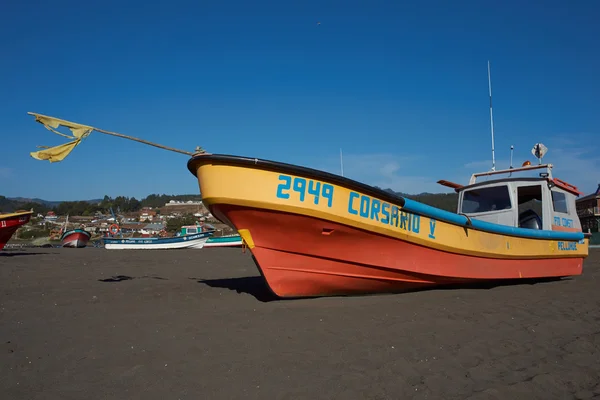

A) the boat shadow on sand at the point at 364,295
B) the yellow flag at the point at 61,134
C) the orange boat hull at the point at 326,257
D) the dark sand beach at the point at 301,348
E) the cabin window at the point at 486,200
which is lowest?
the dark sand beach at the point at 301,348

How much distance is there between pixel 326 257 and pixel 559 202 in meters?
6.11

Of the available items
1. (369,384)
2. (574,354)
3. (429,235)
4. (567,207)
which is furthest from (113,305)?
(567,207)

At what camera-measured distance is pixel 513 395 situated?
2.63 metres

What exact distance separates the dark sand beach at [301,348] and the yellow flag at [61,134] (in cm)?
196

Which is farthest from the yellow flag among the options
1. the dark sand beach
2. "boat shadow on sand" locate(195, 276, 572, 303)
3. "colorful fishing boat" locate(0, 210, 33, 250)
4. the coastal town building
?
the coastal town building

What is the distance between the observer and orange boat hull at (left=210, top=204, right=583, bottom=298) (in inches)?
206

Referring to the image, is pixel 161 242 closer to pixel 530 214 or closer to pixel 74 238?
pixel 74 238

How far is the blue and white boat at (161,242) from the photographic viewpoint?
28.2 metres

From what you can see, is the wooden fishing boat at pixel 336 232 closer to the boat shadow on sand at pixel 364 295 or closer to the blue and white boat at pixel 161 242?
the boat shadow on sand at pixel 364 295

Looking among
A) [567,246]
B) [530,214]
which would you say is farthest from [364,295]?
[567,246]

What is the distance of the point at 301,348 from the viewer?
351cm

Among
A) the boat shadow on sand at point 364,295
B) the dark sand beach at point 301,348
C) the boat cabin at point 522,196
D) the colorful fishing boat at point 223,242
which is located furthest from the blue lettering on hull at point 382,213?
the colorful fishing boat at point 223,242

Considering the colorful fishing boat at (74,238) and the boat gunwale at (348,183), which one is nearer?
the boat gunwale at (348,183)

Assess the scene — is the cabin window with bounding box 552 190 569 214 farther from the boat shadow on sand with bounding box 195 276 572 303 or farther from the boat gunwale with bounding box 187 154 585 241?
the boat gunwale with bounding box 187 154 585 241
